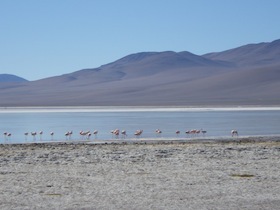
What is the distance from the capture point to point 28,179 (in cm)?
977

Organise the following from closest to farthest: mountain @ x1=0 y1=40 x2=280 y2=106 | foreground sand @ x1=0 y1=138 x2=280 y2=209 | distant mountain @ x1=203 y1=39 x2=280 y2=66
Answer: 1. foreground sand @ x1=0 y1=138 x2=280 y2=209
2. mountain @ x1=0 y1=40 x2=280 y2=106
3. distant mountain @ x1=203 y1=39 x2=280 y2=66

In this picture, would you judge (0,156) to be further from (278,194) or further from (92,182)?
(278,194)

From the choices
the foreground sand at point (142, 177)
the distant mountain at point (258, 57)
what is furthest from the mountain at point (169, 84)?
the foreground sand at point (142, 177)

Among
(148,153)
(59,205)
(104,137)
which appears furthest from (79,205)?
(104,137)

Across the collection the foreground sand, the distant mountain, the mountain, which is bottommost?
the foreground sand

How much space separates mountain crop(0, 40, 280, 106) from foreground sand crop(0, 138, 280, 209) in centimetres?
4496

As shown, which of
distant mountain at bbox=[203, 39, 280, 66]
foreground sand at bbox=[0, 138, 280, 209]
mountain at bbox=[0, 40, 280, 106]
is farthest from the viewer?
distant mountain at bbox=[203, 39, 280, 66]

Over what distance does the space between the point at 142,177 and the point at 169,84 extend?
94.4m

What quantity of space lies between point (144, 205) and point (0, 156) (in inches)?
259

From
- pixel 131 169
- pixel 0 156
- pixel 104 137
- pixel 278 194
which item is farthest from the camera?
pixel 104 137

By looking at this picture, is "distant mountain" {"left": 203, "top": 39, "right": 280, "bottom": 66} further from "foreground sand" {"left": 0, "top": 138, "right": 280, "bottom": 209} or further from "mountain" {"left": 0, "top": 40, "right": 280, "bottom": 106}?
"foreground sand" {"left": 0, "top": 138, "right": 280, "bottom": 209}

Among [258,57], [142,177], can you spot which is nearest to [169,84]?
[258,57]

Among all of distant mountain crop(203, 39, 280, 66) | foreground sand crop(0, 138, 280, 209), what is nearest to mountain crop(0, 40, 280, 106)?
distant mountain crop(203, 39, 280, 66)

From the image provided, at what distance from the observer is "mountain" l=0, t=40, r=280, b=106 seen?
2901 inches
